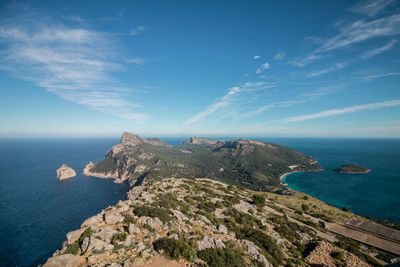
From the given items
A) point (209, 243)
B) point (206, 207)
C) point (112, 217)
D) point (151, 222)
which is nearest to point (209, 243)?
point (209, 243)

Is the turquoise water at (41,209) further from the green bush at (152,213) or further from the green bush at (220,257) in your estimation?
the green bush at (220,257)

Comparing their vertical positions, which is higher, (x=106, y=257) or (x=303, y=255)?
(x=106, y=257)

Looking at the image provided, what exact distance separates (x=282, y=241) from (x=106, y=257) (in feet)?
91.1

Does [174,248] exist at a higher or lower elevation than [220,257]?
higher

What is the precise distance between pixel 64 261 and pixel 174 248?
35.4 feet

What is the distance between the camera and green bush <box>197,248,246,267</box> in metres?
18.6

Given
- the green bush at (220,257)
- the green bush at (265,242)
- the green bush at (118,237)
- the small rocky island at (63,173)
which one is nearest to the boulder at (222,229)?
the green bush at (265,242)

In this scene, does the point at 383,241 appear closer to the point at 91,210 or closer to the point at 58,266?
the point at 58,266

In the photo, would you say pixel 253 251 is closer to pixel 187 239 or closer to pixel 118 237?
pixel 187 239

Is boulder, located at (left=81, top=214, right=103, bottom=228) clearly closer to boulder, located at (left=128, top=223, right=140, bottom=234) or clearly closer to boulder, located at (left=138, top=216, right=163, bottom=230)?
boulder, located at (left=128, top=223, right=140, bottom=234)

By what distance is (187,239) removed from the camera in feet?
70.3

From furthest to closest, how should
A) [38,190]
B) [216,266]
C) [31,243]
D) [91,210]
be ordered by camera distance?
1. [38,190]
2. [91,210]
3. [31,243]
4. [216,266]

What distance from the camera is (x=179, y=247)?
19.2m

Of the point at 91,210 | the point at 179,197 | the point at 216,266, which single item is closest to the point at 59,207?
the point at 91,210
